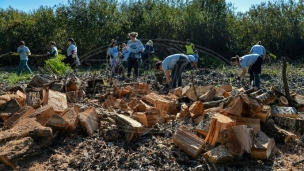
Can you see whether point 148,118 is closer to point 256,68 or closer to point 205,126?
point 205,126

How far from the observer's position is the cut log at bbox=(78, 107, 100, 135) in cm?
342

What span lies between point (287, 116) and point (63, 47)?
560 inches

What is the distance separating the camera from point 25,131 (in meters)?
3.14

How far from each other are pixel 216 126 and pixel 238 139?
0.75 feet

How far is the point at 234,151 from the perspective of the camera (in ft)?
→ 10.2

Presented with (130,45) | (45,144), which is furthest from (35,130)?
(130,45)

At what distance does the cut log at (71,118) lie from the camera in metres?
3.38

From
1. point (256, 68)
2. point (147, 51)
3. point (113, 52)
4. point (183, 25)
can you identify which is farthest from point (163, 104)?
point (183, 25)

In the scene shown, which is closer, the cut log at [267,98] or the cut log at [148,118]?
the cut log at [148,118]

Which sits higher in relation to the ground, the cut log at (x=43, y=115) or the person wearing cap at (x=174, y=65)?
the person wearing cap at (x=174, y=65)

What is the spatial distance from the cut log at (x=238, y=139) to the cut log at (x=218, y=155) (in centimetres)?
8

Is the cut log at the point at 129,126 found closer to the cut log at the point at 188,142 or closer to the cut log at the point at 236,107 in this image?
the cut log at the point at 188,142

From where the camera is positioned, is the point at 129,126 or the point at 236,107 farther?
the point at 236,107

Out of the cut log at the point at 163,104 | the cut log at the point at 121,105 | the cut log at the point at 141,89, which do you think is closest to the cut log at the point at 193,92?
the cut log at the point at 163,104
